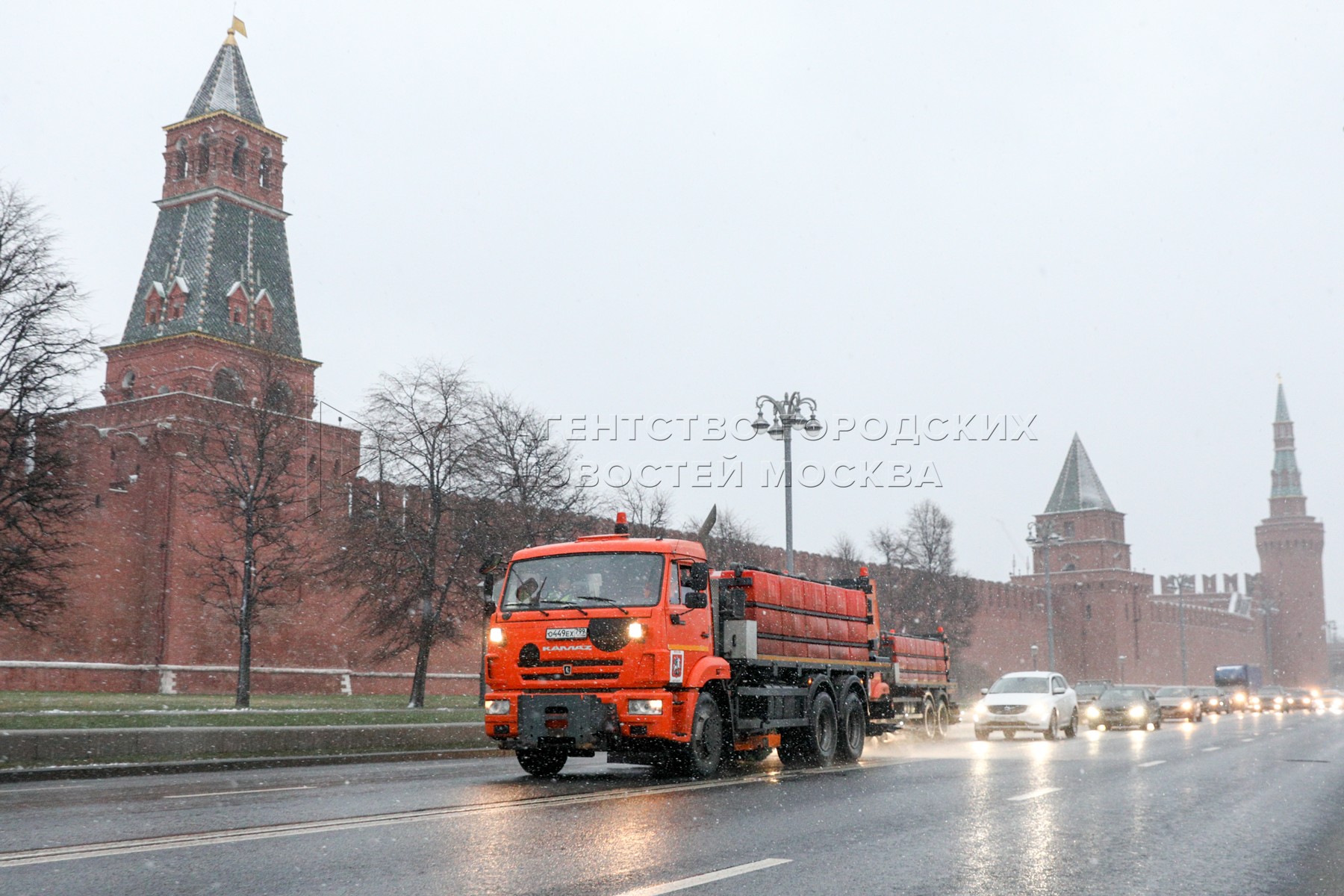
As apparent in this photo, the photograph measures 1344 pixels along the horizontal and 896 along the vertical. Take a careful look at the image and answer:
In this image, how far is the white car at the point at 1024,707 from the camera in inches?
1131

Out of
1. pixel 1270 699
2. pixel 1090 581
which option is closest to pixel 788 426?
pixel 1270 699

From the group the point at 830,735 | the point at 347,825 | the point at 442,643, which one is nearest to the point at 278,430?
the point at 442,643

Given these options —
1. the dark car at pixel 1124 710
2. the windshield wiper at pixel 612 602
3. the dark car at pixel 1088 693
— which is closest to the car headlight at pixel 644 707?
the windshield wiper at pixel 612 602

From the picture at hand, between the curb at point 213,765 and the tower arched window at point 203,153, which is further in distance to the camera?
the tower arched window at point 203,153

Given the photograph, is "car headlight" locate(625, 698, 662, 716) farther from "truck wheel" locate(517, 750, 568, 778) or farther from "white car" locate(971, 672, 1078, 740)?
"white car" locate(971, 672, 1078, 740)

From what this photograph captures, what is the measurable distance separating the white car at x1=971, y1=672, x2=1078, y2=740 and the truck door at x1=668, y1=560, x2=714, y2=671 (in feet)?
47.7

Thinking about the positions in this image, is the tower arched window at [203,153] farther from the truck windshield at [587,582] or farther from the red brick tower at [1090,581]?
the red brick tower at [1090,581]

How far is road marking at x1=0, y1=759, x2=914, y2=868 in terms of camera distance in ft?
26.5

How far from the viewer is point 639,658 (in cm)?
1473

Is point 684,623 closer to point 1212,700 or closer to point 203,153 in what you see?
point 1212,700

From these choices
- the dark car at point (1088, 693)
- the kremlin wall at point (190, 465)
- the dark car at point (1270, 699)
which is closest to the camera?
the dark car at point (1088, 693)

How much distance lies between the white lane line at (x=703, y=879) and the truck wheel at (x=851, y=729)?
1154 cm

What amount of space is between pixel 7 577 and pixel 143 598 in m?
21.7

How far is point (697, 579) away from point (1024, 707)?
1579 cm
